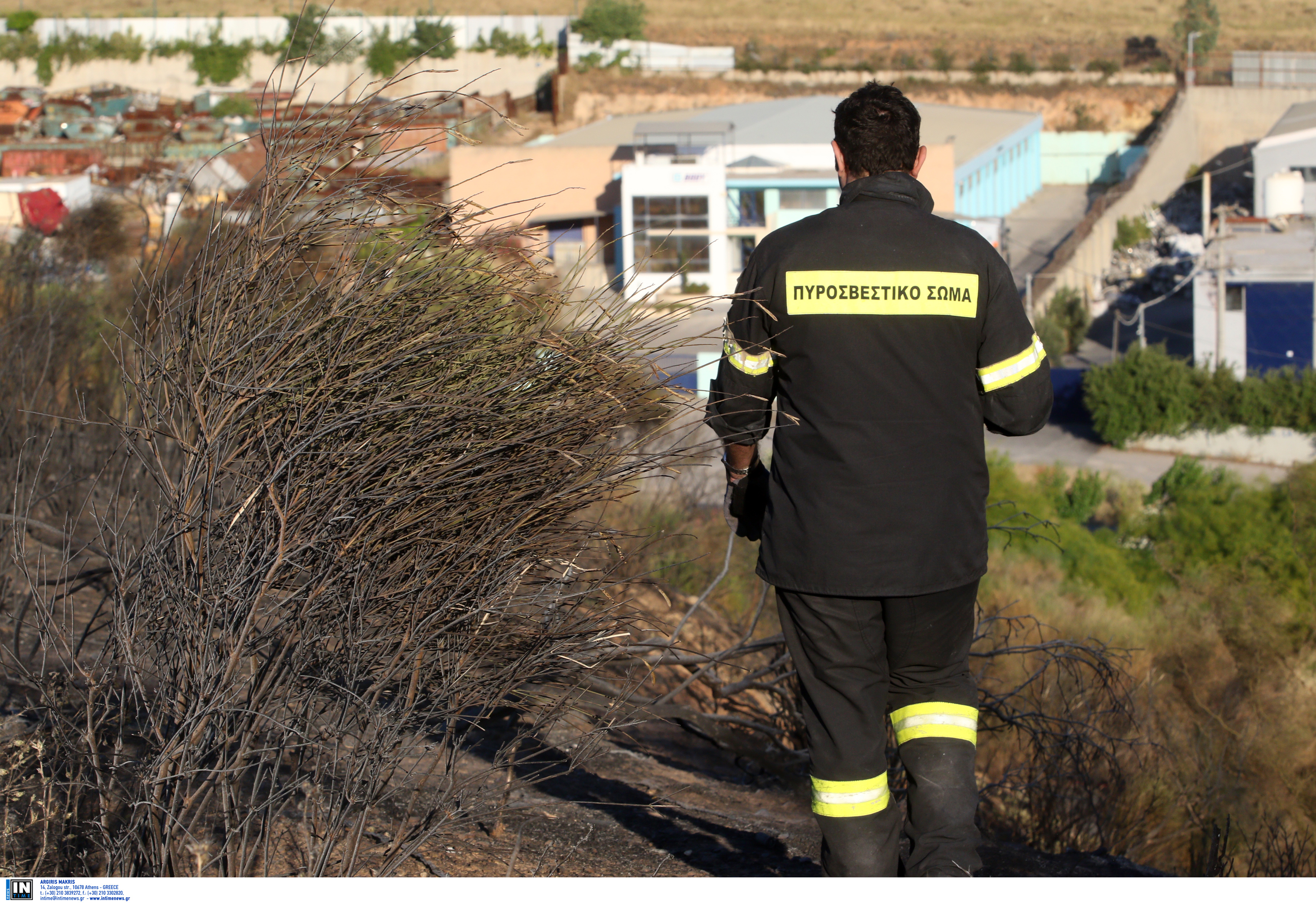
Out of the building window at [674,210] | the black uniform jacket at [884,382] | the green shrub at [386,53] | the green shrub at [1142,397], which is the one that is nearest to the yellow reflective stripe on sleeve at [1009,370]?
the black uniform jacket at [884,382]

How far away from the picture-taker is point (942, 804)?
243 cm

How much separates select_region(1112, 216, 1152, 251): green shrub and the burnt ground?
127 feet

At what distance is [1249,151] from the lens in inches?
1827

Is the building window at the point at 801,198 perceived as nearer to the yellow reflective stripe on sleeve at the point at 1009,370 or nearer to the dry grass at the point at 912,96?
the dry grass at the point at 912,96

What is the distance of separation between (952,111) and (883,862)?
47973mm

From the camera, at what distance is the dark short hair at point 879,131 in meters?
2.40

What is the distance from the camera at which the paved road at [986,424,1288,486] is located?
24.4 metres

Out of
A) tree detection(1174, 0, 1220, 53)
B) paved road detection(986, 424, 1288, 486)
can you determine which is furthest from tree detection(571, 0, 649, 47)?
paved road detection(986, 424, 1288, 486)

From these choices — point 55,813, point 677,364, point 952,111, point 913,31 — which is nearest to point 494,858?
point 55,813

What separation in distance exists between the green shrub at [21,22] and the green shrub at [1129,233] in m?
54.7

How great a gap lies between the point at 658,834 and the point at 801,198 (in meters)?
30.9

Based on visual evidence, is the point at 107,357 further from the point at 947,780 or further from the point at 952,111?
the point at 952,111

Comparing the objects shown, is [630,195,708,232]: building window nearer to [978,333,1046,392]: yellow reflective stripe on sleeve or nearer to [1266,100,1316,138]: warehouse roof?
[1266,100,1316,138]: warehouse roof
